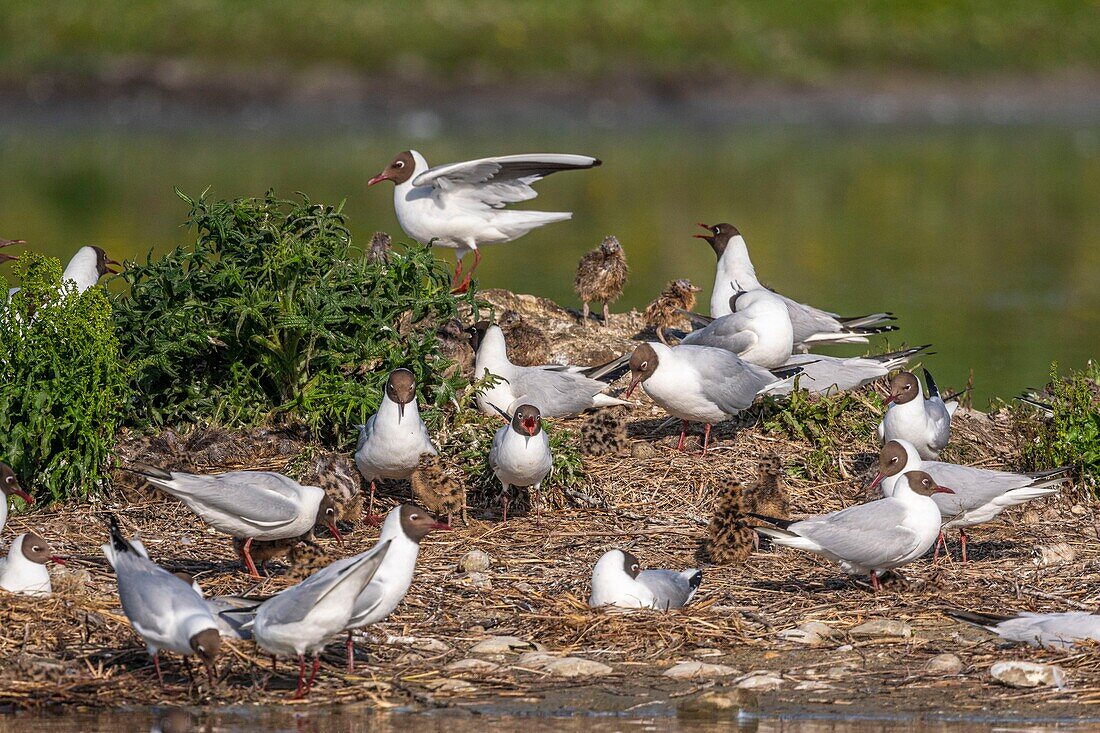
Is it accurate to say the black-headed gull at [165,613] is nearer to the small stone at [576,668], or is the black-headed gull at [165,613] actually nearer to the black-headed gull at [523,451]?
the small stone at [576,668]

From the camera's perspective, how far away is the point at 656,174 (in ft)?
113

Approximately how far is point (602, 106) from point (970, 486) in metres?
36.6

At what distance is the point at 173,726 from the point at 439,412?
3.53 m

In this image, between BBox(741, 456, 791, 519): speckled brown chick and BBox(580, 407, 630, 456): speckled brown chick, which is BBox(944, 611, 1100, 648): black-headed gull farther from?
BBox(580, 407, 630, 456): speckled brown chick

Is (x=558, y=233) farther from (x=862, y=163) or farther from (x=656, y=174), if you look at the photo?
(x=862, y=163)

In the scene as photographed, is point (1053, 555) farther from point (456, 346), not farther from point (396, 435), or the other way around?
point (456, 346)

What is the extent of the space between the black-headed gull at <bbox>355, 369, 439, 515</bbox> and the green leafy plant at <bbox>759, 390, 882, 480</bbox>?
7.33 ft

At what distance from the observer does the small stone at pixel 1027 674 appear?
20.1 ft

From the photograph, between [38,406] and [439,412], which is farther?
[439,412]

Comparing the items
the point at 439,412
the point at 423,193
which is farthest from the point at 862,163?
the point at 439,412

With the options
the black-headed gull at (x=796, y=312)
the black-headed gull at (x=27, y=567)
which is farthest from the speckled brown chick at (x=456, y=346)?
the black-headed gull at (x=27, y=567)

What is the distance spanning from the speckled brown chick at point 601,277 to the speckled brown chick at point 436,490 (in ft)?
10.7

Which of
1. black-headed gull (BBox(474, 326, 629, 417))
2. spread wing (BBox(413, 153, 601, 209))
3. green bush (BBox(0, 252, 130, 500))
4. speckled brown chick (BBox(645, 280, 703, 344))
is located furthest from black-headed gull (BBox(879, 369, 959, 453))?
green bush (BBox(0, 252, 130, 500))

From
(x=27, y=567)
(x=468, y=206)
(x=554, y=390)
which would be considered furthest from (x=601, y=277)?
(x=27, y=567)
